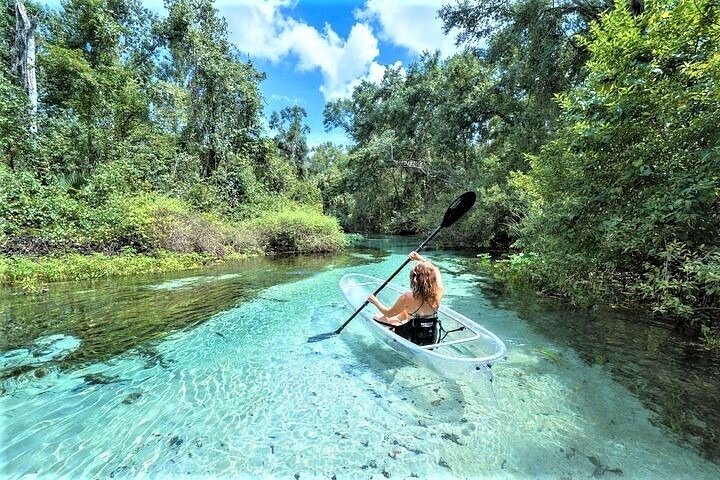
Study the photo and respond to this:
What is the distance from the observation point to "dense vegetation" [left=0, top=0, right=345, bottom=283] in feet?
35.3

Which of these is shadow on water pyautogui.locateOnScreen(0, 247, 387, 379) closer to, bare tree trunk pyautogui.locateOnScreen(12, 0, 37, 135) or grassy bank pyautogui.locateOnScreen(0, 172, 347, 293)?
grassy bank pyautogui.locateOnScreen(0, 172, 347, 293)

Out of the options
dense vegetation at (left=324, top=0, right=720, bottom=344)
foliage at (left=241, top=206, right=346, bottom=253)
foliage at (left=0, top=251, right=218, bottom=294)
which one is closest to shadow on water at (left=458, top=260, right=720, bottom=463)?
dense vegetation at (left=324, top=0, right=720, bottom=344)

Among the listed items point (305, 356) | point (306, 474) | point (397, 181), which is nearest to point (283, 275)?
point (305, 356)

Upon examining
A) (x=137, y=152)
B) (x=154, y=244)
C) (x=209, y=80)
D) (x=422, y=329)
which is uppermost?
(x=209, y=80)

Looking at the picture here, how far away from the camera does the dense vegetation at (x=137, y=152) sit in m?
10.8

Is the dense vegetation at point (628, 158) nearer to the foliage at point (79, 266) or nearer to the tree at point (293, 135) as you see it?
the foliage at point (79, 266)

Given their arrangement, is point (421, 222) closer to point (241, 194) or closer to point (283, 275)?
point (241, 194)

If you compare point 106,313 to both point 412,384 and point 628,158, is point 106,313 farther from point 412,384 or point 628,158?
point 628,158

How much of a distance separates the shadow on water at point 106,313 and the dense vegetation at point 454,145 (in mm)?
2583

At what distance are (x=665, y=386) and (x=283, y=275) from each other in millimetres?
9249

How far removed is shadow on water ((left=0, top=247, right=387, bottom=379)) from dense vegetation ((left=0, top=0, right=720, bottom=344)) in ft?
8.48

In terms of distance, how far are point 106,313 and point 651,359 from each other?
862 cm

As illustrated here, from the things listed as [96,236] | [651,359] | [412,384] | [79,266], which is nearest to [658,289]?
[651,359]

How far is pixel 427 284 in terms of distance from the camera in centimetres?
421
